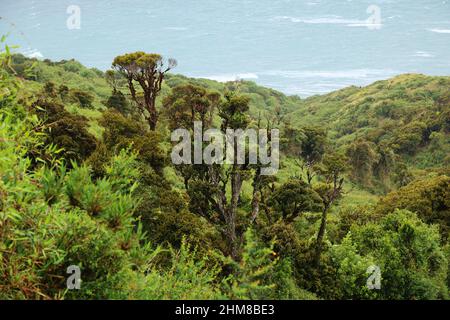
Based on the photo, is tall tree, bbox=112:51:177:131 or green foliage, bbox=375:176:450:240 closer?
tall tree, bbox=112:51:177:131

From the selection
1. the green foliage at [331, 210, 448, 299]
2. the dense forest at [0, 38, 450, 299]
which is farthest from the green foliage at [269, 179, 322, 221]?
the green foliage at [331, 210, 448, 299]

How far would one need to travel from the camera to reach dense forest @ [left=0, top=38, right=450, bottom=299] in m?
7.05
